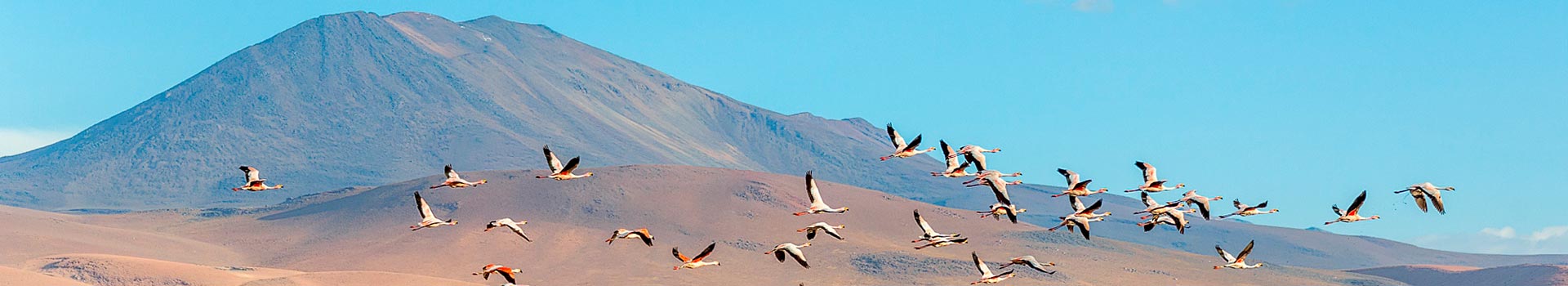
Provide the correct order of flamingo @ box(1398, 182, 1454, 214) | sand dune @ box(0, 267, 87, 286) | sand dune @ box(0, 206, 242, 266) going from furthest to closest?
sand dune @ box(0, 206, 242, 266), sand dune @ box(0, 267, 87, 286), flamingo @ box(1398, 182, 1454, 214)

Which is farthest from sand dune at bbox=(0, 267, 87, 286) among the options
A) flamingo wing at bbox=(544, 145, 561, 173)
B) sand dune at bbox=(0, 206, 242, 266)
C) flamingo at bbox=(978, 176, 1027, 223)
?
flamingo at bbox=(978, 176, 1027, 223)

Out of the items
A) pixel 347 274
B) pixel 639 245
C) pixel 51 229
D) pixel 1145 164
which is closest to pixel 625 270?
pixel 639 245

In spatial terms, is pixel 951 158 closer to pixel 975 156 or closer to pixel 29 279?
pixel 975 156

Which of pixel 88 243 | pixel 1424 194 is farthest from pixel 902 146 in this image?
pixel 88 243

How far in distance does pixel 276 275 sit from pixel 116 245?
40165mm

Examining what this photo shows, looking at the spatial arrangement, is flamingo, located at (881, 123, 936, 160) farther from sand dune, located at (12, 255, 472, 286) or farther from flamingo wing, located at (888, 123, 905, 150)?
sand dune, located at (12, 255, 472, 286)

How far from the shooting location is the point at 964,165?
47.0 metres

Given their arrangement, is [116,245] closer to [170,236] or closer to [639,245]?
[170,236]

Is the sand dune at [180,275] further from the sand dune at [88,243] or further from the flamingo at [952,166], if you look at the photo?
the flamingo at [952,166]

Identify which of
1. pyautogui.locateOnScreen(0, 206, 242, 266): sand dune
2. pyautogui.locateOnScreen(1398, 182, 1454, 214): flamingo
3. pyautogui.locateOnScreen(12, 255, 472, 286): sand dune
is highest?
pyautogui.locateOnScreen(0, 206, 242, 266): sand dune

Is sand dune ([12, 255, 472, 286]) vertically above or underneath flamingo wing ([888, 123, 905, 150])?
above

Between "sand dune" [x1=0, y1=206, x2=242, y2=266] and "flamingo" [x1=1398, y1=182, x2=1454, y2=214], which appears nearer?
"flamingo" [x1=1398, y1=182, x2=1454, y2=214]

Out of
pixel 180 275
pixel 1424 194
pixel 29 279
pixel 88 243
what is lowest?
pixel 1424 194

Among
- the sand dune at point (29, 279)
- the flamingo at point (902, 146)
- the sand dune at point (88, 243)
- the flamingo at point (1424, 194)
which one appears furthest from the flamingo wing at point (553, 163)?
the sand dune at point (88, 243)
